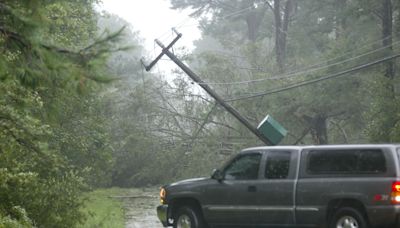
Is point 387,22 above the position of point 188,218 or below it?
above

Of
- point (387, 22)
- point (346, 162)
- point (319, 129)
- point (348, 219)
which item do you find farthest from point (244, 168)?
→ point (319, 129)

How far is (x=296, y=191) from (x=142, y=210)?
13.2m

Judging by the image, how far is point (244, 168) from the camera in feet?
43.2

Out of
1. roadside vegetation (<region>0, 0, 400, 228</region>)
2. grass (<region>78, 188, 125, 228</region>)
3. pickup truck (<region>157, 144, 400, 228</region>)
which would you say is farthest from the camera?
grass (<region>78, 188, 125, 228</region>)

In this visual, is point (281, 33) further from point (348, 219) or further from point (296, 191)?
point (348, 219)

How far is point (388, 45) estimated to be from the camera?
27859 mm

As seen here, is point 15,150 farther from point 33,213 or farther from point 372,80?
point 372,80

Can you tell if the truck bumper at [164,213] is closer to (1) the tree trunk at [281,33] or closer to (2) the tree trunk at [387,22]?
(2) the tree trunk at [387,22]

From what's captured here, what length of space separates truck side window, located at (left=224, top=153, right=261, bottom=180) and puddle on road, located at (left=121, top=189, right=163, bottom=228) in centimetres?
545

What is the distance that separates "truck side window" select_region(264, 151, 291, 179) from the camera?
12516 mm

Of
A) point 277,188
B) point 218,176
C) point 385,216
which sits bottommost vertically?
point 385,216

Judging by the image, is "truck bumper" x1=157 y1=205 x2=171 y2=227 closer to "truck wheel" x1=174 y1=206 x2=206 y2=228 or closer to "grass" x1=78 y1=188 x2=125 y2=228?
"truck wheel" x1=174 y1=206 x2=206 y2=228

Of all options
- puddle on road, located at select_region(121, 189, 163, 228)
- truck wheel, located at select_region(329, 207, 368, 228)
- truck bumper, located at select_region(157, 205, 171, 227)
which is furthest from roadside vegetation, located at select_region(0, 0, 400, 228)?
truck wheel, located at select_region(329, 207, 368, 228)

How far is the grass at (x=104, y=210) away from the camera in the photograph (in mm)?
18141
